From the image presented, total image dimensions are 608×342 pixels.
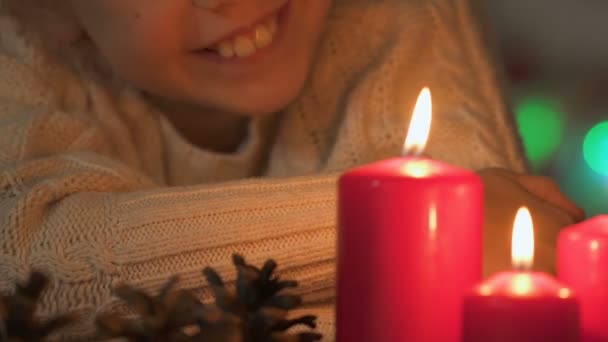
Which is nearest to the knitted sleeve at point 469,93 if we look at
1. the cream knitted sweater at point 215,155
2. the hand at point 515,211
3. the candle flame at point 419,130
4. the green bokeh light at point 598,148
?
the cream knitted sweater at point 215,155

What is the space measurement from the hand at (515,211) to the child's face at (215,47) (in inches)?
11.9

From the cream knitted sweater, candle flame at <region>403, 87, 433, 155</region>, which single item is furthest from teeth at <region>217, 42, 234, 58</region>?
candle flame at <region>403, 87, 433, 155</region>

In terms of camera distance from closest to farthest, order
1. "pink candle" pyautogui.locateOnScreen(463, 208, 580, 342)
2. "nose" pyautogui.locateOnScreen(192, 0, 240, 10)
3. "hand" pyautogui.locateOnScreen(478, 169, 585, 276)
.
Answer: "pink candle" pyautogui.locateOnScreen(463, 208, 580, 342), "hand" pyautogui.locateOnScreen(478, 169, 585, 276), "nose" pyautogui.locateOnScreen(192, 0, 240, 10)

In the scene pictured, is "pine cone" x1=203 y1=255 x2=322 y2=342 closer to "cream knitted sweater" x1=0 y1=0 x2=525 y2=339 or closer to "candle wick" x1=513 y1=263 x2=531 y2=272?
"candle wick" x1=513 y1=263 x2=531 y2=272

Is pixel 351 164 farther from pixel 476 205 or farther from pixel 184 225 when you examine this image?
pixel 476 205

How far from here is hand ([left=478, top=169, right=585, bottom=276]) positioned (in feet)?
2.68

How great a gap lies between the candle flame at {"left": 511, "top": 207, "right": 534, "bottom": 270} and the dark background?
3.47ft

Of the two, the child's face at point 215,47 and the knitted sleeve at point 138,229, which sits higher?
the child's face at point 215,47

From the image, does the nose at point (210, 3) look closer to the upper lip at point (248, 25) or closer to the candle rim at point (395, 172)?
the upper lip at point (248, 25)

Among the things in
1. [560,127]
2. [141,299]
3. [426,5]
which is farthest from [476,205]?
[560,127]

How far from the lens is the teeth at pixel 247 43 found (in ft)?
3.75

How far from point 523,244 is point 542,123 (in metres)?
1.14

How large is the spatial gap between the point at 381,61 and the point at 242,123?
21cm

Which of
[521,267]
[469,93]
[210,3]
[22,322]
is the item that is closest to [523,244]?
[521,267]
